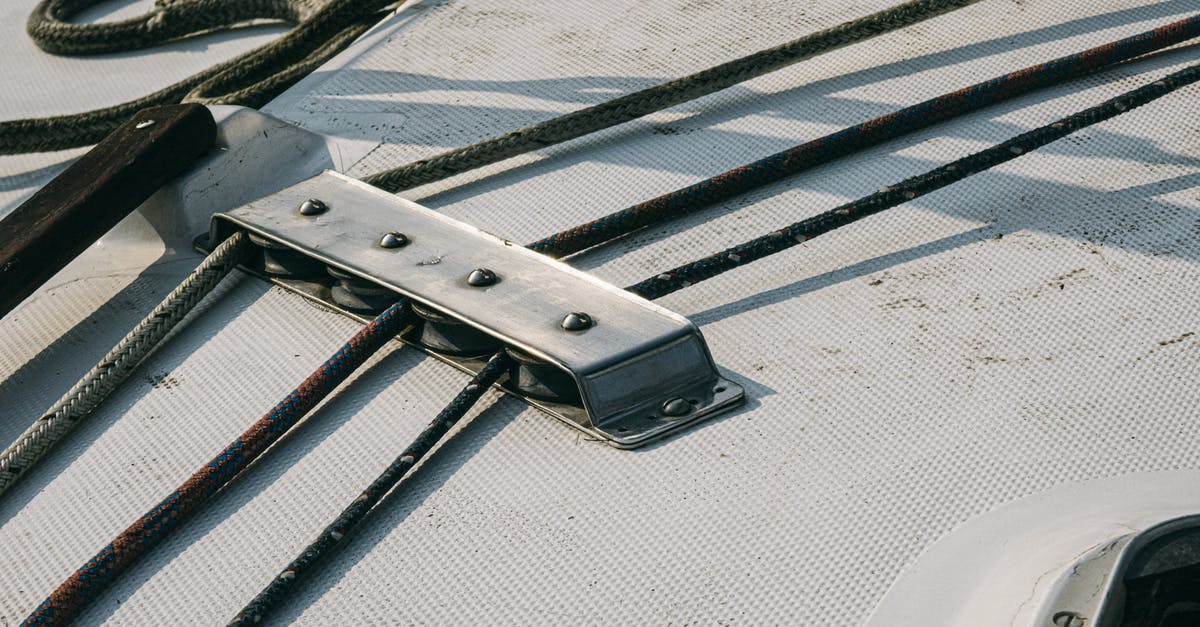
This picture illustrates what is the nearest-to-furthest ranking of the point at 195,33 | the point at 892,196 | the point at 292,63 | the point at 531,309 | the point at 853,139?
the point at 531,309
the point at 892,196
the point at 853,139
the point at 292,63
the point at 195,33

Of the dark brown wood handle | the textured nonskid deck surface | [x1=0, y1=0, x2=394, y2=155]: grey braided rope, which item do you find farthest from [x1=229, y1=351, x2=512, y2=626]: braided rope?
[x1=0, y1=0, x2=394, y2=155]: grey braided rope

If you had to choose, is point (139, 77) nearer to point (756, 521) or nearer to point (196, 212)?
point (196, 212)

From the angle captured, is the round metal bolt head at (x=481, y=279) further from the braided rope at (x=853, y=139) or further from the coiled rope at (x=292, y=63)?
the coiled rope at (x=292, y=63)

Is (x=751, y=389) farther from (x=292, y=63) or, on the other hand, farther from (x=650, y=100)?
(x=292, y=63)

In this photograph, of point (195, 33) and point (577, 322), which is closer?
point (577, 322)

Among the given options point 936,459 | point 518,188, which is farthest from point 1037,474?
point 518,188

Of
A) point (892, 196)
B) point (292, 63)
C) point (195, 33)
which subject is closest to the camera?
point (892, 196)

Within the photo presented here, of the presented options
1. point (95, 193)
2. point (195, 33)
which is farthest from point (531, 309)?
point (195, 33)
